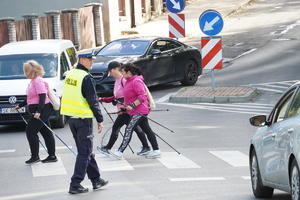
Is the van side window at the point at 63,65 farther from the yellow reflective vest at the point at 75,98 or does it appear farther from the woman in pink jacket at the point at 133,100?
the yellow reflective vest at the point at 75,98

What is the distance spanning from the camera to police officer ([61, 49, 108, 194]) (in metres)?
8.70

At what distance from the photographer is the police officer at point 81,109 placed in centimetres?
870

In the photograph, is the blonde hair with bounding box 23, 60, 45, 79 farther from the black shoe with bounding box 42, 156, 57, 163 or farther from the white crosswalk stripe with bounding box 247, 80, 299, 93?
the white crosswalk stripe with bounding box 247, 80, 299, 93

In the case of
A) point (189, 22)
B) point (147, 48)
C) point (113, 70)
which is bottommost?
point (189, 22)

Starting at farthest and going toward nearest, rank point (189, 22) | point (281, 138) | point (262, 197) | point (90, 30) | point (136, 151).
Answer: point (189, 22), point (90, 30), point (136, 151), point (262, 197), point (281, 138)

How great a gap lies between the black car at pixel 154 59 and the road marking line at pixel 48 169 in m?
7.55

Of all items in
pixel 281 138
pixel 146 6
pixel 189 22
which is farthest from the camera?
pixel 146 6

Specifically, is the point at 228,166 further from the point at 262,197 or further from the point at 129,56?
the point at 129,56

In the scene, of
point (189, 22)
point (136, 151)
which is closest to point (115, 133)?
point (136, 151)

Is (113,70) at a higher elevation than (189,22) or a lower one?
higher

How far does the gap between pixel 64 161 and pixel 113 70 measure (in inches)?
64.9

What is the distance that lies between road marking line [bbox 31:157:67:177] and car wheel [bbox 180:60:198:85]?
33.2ft

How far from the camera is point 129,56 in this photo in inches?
771

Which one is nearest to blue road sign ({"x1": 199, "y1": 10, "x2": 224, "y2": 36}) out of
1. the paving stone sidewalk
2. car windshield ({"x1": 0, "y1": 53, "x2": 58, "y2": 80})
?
the paving stone sidewalk
